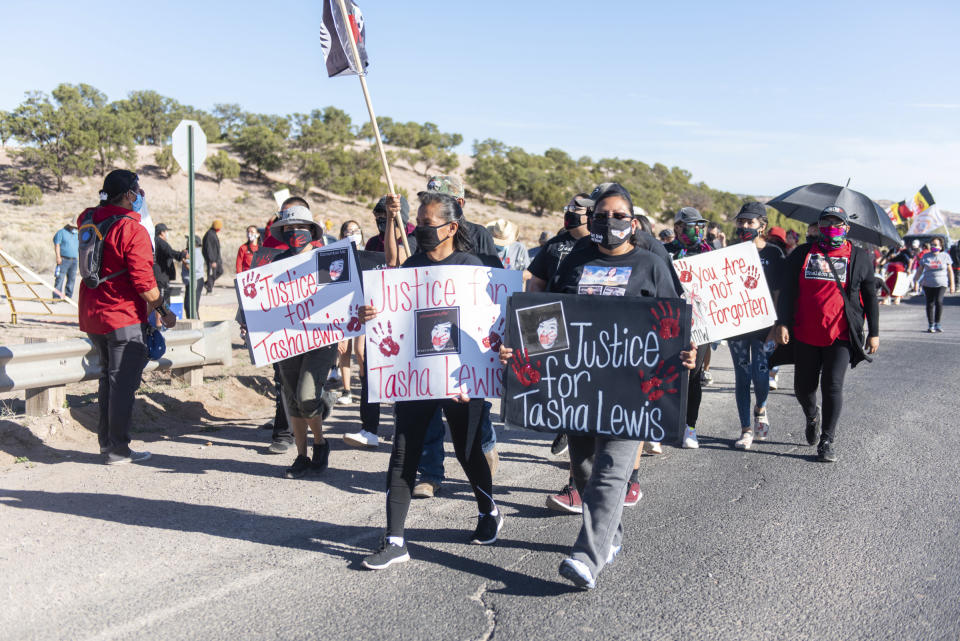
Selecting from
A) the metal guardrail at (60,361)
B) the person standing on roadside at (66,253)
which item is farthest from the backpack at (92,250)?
the person standing on roadside at (66,253)

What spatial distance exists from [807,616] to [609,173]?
80942 mm

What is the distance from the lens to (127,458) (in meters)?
6.16

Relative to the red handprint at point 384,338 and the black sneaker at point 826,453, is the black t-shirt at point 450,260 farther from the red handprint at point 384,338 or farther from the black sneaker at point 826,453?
the black sneaker at point 826,453

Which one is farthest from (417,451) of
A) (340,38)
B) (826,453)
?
(826,453)

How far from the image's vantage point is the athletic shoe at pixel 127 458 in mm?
6098

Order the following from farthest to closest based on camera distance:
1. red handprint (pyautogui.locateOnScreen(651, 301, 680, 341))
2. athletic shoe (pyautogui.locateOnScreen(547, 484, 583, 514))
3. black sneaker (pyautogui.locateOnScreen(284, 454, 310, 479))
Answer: black sneaker (pyautogui.locateOnScreen(284, 454, 310, 479)) < athletic shoe (pyautogui.locateOnScreen(547, 484, 583, 514)) < red handprint (pyautogui.locateOnScreen(651, 301, 680, 341))

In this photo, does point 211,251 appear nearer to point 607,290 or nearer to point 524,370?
point 524,370

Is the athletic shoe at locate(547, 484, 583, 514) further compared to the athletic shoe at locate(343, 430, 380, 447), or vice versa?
the athletic shoe at locate(343, 430, 380, 447)

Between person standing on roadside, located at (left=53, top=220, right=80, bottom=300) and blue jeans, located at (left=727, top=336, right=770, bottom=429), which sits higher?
person standing on roadside, located at (left=53, top=220, right=80, bottom=300)

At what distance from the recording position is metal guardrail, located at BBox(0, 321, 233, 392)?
245 inches

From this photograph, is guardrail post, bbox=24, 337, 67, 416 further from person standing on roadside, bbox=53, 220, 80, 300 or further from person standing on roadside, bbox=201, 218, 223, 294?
person standing on roadside, bbox=201, 218, 223, 294

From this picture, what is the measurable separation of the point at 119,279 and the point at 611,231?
13.1 feet

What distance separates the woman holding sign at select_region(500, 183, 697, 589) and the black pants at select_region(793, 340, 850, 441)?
2.99 meters

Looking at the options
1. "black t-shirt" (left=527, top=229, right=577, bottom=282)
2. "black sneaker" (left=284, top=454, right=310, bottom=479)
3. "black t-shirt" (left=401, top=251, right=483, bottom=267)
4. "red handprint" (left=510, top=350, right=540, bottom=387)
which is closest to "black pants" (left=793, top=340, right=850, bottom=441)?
"black t-shirt" (left=527, top=229, right=577, bottom=282)
